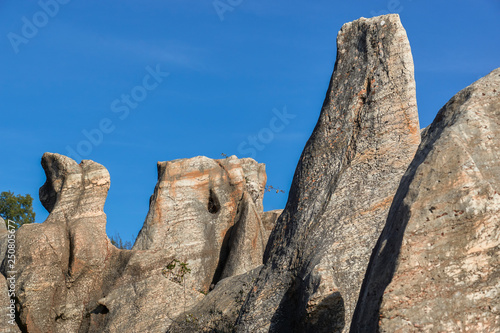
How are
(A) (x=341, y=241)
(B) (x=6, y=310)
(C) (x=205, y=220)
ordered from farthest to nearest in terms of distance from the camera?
(C) (x=205, y=220) → (B) (x=6, y=310) → (A) (x=341, y=241)

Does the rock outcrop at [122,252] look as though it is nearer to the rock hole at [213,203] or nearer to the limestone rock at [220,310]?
the rock hole at [213,203]

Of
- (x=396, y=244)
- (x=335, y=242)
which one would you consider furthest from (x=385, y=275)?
(x=335, y=242)

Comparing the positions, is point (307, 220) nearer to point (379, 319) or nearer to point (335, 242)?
point (335, 242)

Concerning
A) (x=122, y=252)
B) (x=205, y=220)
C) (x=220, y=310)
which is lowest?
(x=220, y=310)

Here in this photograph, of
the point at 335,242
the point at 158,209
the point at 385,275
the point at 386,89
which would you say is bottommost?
the point at 385,275

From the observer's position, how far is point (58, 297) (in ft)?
51.2

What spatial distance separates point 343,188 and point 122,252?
8.95m

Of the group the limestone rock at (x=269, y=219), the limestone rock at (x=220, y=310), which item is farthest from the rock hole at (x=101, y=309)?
the limestone rock at (x=269, y=219)

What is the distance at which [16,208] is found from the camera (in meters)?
38.9

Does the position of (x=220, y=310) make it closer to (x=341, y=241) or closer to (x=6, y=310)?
(x=341, y=241)

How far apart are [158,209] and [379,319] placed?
1663 cm

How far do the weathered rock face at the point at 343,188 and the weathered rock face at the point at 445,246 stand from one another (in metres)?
2.39

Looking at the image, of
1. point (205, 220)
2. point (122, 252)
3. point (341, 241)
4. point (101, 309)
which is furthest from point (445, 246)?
point (205, 220)

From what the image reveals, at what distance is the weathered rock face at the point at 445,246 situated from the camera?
15.7ft
